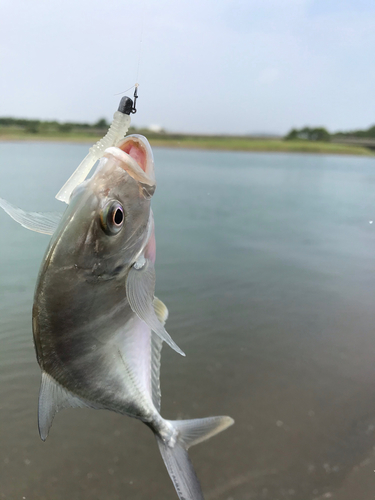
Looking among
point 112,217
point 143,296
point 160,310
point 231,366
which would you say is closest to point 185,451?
point 160,310

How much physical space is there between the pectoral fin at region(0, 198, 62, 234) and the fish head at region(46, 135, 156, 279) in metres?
0.10

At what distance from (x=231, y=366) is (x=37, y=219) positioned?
8.50 feet

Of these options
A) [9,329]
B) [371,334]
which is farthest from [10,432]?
[371,334]

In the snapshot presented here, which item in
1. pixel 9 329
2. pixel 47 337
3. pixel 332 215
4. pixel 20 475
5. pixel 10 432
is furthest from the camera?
pixel 332 215

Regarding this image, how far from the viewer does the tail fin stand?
4.86 ft

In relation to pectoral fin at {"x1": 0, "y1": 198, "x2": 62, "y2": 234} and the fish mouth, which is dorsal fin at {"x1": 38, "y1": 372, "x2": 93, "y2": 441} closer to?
pectoral fin at {"x1": 0, "y1": 198, "x2": 62, "y2": 234}

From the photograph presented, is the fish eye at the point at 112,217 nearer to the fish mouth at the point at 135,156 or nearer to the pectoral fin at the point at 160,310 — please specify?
the fish mouth at the point at 135,156

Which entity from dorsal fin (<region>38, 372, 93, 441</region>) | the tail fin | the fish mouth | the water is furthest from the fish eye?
the water

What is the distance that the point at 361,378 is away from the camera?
321 centimetres

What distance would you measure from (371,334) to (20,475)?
349 cm

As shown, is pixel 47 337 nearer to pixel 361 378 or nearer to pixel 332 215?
pixel 361 378

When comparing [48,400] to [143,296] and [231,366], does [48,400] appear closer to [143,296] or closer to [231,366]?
[143,296]

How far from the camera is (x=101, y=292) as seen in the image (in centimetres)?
124

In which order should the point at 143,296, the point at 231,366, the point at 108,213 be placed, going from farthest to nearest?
the point at 231,366 → the point at 143,296 → the point at 108,213
